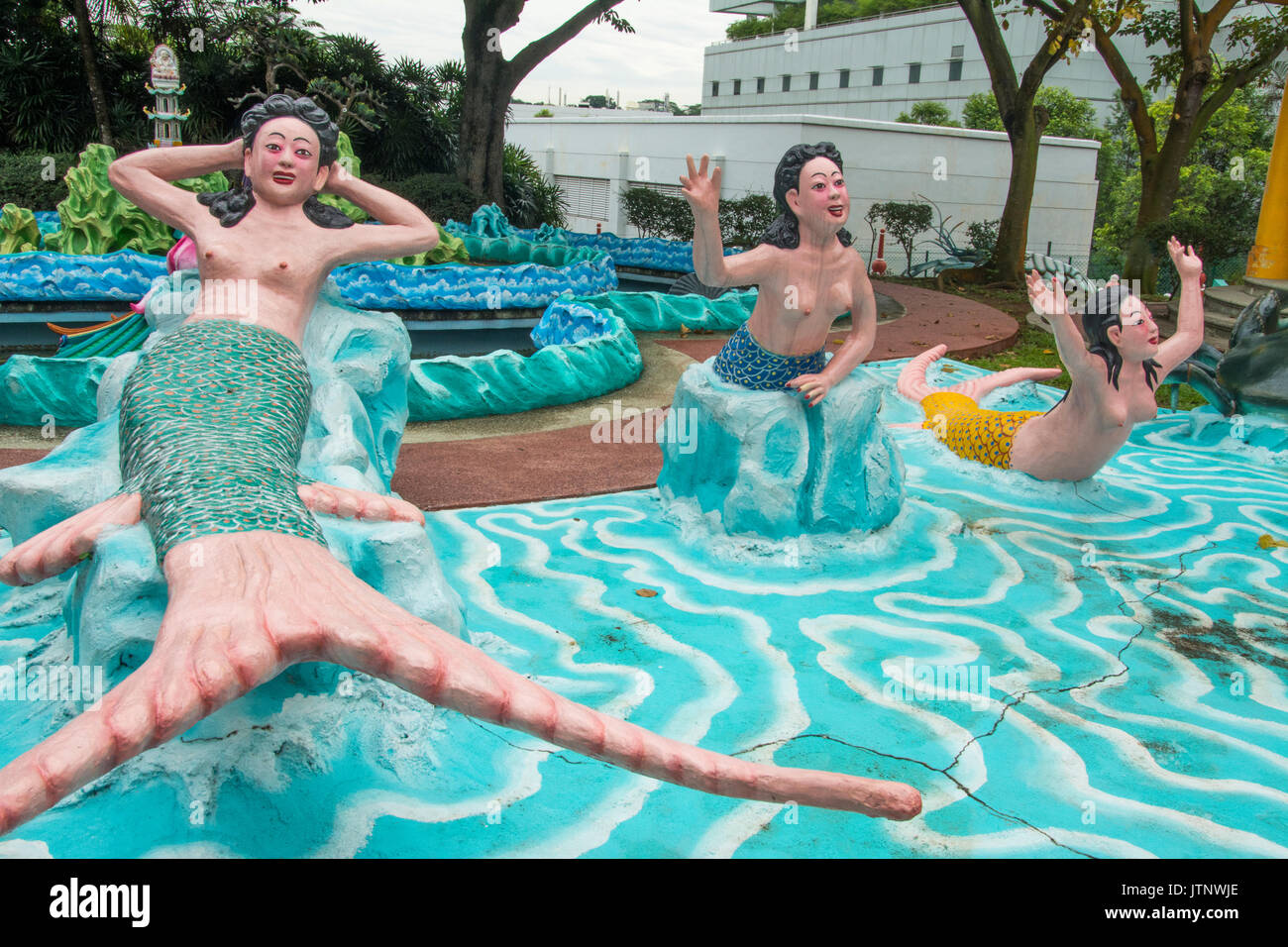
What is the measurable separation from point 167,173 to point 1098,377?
490 cm

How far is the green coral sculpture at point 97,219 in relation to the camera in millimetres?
11516

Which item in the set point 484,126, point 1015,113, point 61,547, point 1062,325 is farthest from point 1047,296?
point 484,126

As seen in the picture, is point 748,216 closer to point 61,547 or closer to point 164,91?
point 164,91

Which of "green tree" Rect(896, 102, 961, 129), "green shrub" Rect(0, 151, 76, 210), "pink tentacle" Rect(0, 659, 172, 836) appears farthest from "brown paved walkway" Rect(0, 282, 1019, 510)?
"green tree" Rect(896, 102, 961, 129)

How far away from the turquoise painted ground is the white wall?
1472cm

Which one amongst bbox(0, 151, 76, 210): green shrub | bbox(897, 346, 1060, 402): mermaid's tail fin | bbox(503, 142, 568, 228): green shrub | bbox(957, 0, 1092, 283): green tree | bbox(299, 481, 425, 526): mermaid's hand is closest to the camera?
bbox(299, 481, 425, 526): mermaid's hand

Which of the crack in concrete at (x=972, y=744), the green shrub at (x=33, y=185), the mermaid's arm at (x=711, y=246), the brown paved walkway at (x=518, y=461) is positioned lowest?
the crack in concrete at (x=972, y=744)

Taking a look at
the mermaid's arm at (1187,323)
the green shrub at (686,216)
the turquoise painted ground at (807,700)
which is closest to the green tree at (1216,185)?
the green shrub at (686,216)

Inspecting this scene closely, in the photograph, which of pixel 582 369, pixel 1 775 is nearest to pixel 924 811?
pixel 1 775

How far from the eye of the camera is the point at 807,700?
3904mm

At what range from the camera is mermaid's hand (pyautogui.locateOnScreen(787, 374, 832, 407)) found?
5.31 meters

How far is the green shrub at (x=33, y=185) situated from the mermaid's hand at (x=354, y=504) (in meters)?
14.6

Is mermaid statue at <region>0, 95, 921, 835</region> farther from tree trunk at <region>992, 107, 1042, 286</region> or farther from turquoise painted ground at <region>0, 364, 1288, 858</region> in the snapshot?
tree trunk at <region>992, 107, 1042, 286</region>

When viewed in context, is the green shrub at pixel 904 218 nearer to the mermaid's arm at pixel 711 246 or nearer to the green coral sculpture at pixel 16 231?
the green coral sculpture at pixel 16 231
